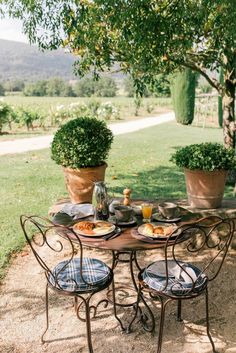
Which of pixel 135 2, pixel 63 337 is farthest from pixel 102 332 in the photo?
pixel 135 2

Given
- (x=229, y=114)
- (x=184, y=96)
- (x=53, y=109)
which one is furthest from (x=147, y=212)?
(x=184, y=96)

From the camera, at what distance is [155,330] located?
2.87 metres

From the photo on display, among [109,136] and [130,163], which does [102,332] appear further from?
[130,163]

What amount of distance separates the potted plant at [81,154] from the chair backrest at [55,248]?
63 centimetres

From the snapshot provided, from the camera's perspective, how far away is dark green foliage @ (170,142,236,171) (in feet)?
13.3

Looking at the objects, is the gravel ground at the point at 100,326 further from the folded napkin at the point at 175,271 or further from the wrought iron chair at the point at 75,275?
the folded napkin at the point at 175,271

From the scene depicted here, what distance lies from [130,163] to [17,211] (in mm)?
4266

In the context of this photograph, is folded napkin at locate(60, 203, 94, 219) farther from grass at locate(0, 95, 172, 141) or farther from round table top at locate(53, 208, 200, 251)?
grass at locate(0, 95, 172, 141)

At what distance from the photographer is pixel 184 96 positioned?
20469 mm

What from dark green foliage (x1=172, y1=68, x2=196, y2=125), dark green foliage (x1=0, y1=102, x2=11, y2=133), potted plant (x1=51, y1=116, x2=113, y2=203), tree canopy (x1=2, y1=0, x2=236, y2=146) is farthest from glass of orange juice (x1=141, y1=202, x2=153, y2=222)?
dark green foliage (x1=172, y1=68, x2=196, y2=125)

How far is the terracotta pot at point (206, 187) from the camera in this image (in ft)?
13.4

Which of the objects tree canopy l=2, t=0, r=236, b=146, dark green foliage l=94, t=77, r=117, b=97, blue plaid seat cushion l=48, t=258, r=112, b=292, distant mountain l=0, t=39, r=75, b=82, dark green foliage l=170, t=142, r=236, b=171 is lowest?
blue plaid seat cushion l=48, t=258, r=112, b=292

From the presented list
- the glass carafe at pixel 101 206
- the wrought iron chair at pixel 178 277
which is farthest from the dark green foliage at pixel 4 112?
the wrought iron chair at pixel 178 277

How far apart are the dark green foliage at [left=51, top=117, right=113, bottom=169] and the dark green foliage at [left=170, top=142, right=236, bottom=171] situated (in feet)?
3.77
